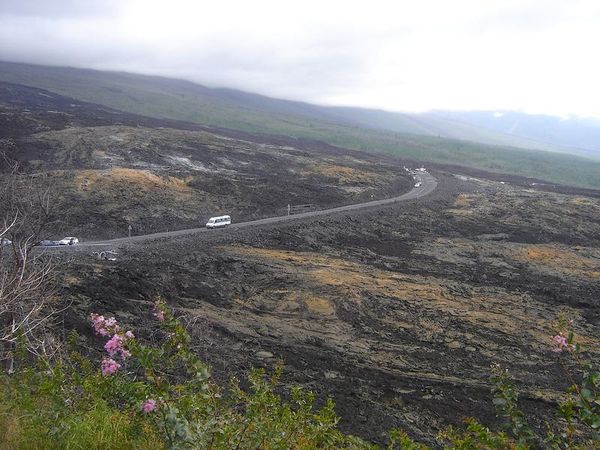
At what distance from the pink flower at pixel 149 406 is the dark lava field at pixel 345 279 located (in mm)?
9158

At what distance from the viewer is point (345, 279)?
24438mm

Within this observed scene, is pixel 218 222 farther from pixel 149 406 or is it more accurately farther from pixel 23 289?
pixel 149 406

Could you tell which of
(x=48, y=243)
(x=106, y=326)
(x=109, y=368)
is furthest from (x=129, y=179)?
(x=106, y=326)

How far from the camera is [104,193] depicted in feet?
124

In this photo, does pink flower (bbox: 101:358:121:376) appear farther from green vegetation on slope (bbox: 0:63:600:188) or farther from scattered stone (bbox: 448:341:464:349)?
green vegetation on slope (bbox: 0:63:600:188)

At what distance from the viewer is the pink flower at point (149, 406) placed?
4134 mm

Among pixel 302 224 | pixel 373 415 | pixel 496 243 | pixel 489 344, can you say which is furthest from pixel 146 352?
pixel 496 243

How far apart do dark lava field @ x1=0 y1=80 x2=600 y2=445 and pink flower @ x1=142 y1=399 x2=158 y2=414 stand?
916 cm

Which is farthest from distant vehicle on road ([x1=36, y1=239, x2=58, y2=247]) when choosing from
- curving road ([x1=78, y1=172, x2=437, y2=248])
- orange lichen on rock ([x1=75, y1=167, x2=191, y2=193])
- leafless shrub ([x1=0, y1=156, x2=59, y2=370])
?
orange lichen on rock ([x1=75, y1=167, x2=191, y2=193])

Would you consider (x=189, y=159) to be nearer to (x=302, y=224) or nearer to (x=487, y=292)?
(x=302, y=224)

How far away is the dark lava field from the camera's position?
50.8 ft

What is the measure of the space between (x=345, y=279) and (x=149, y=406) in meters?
20.6

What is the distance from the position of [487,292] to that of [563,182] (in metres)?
89.8

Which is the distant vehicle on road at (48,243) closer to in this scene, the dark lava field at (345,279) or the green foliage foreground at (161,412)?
the dark lava field at (345,279)
